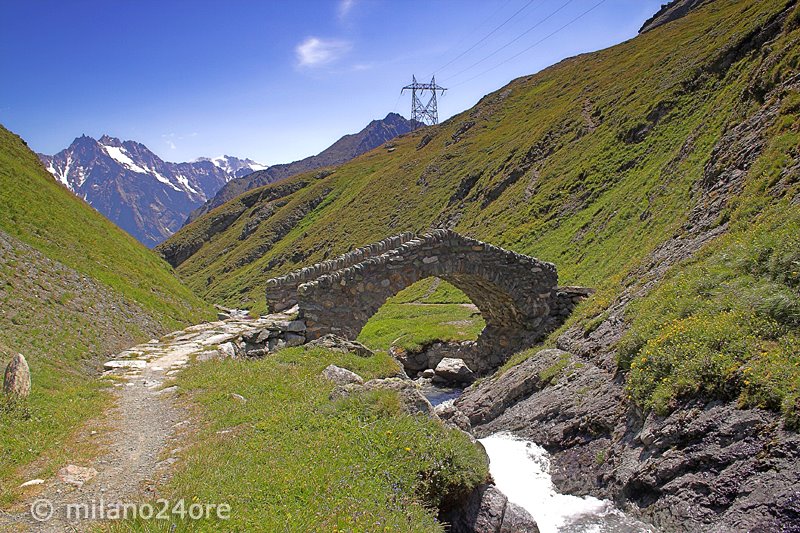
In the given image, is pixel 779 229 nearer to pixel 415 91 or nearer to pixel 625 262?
pixel 625 262

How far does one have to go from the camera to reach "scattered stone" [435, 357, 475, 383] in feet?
82.0

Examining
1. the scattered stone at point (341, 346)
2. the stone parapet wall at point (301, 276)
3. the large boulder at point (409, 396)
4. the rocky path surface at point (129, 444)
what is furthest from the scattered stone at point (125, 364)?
the large boulder at point (409, 396)

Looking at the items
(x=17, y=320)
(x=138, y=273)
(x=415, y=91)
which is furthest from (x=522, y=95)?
(x=17, y=320)

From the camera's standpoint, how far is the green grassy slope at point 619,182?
1140cm

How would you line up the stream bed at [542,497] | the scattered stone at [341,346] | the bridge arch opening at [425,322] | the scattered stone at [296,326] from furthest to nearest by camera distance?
the bridge arch opening at [425,322], the scattered stone at [296,326], the scattered stone at [341,346], the stream bed at [542,497]

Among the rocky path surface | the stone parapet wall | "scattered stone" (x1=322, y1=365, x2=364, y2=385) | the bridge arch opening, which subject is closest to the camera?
the rocky path surface

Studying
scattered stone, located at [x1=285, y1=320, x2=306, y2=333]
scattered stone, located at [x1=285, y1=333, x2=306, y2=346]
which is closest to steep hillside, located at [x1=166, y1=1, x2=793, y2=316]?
scattered stone, located at [x1=285, y1=320, x2=306, y2=333]

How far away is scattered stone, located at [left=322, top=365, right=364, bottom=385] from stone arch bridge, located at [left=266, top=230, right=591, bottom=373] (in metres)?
5.77

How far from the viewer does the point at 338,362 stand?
12.8 meters

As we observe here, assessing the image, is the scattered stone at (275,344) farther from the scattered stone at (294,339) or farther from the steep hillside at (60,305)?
the steep hillside at (60,305)

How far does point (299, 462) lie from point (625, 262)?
66.2 ft

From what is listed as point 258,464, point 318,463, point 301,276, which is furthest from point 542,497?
point 301,276

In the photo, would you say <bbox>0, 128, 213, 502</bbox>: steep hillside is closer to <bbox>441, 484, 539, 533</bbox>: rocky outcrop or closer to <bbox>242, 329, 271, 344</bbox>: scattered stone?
<bbox>242, 329, 271, 344</bbox>: scattered stone

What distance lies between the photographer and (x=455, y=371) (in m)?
25.2
